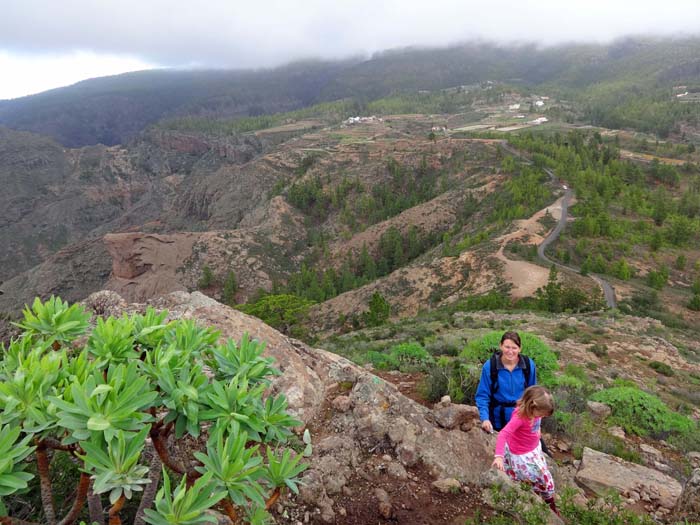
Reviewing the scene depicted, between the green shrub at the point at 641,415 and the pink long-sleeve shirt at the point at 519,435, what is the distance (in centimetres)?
481

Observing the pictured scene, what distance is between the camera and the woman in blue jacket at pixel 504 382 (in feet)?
17.3

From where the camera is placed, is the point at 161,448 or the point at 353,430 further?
the point at 353,430

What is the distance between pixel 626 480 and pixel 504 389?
2.07 meters

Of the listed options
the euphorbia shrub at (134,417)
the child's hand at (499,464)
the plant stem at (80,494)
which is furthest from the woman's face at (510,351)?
the plant stem at (80,494)

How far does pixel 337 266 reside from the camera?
57.4 meters

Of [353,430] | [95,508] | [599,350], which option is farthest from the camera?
[599,350]

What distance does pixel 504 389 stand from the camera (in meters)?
5.30

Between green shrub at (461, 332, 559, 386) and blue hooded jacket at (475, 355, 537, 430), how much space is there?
5.46 metres

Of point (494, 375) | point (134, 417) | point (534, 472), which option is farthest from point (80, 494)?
point (494, 375)

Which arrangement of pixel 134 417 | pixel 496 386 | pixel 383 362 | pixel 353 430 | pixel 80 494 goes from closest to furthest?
1. pixel 134 417
2. pixel 80 494
3. pixel 353 430
4. pixel 496 386
5. pixel 383 362

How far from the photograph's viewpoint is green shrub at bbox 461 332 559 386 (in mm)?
10492

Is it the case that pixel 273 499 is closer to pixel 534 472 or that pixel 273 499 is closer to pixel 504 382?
pixel 534 472

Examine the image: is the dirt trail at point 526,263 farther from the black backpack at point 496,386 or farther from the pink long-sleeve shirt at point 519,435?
the pink long-sleeve shirt at point 519,435

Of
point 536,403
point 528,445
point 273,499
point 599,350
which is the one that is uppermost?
point 273,499
